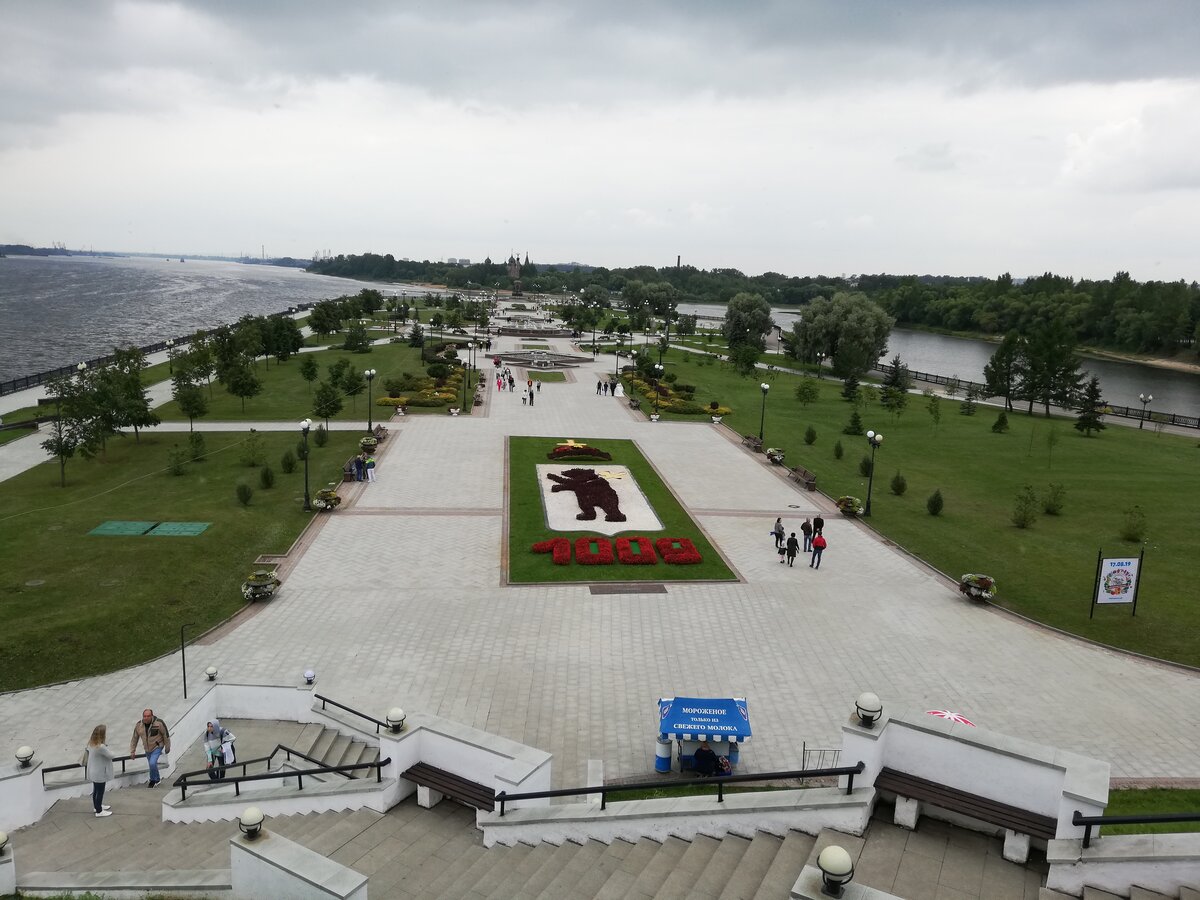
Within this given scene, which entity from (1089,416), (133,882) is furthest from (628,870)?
(1089,416)

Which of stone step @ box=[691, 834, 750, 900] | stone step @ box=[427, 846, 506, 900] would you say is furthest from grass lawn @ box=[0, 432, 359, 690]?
stone step @ box=[691, 834, 750, 900]

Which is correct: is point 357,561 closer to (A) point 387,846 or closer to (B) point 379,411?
(A) point 387,846

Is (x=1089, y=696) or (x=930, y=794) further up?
(x=930, y=794)

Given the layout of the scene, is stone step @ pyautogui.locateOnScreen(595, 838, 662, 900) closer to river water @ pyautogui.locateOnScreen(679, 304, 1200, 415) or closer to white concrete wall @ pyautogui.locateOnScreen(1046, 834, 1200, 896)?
white concrete wall @ pyautogui.locateOnScreen(1046, 834, 1200, 896)

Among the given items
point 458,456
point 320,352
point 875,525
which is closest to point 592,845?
point 875,525

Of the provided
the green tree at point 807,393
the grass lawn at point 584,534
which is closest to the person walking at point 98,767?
the grass lawn at point 584,534
